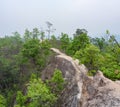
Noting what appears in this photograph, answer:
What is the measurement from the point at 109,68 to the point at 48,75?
19.5m

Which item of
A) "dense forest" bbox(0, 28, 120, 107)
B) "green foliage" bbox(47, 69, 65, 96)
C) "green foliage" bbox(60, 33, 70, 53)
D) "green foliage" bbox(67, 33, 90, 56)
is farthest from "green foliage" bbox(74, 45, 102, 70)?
"green foliage" bbox(60, 33, 70, 53)

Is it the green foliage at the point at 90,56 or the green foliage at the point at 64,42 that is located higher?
the green foliage at the point at 64,42

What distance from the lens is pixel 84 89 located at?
128 feet

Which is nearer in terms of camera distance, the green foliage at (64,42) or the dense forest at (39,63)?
the dense forest at (39,63)

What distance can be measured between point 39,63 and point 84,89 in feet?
74.3

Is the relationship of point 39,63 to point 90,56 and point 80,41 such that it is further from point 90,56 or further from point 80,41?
point 90,56

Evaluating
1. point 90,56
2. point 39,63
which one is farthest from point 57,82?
point 39,63

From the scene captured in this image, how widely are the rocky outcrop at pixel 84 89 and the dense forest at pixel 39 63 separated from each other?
103 cm

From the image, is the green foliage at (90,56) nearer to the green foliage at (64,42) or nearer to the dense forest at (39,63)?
the dense forest at (39,63)

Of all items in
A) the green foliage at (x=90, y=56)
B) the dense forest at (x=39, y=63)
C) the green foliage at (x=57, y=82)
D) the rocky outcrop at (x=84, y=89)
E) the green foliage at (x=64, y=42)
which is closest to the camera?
the rocky outcrop at (x=84, y=89)

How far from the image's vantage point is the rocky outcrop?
3372 cm

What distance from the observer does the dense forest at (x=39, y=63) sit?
35.8 m

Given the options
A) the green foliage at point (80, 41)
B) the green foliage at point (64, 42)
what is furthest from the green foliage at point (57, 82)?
the green foliage at point (64, 42)

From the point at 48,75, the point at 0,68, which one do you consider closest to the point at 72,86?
the point at 48,75
